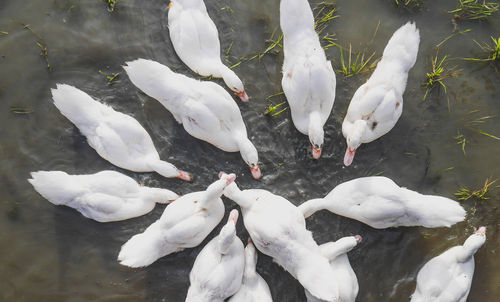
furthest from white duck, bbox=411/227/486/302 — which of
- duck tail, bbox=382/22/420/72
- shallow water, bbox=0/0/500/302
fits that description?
duck tail, bbox=382/22/420/72

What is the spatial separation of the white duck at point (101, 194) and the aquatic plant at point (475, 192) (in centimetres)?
332

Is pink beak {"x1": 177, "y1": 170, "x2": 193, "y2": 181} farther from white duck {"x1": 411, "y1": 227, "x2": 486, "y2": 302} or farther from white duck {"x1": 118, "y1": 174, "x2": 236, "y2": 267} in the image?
white duck {"x1": 411, "y1": 227, "x2": 486, "y2": 302}

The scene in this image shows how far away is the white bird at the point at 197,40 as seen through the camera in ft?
15.6

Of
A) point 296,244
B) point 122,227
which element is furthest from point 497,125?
point 122,227

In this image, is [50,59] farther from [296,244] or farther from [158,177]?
[296,244]

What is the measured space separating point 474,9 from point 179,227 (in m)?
4.28

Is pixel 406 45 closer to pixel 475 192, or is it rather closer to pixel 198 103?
pixel 475 192

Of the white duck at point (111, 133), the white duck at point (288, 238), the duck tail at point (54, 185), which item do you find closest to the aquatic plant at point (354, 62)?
the white duck at point (288, 238)

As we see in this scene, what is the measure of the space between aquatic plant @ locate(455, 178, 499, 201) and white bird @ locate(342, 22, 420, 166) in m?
1.31

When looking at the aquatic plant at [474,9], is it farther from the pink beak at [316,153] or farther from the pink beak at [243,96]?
the pink beak at [243,96]

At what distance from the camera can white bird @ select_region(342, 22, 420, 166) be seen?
463 centimetres

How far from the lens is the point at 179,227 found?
175 inches

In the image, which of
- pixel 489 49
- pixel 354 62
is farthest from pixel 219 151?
pixel 489 49

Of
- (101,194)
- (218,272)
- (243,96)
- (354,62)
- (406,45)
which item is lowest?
(218,272)
